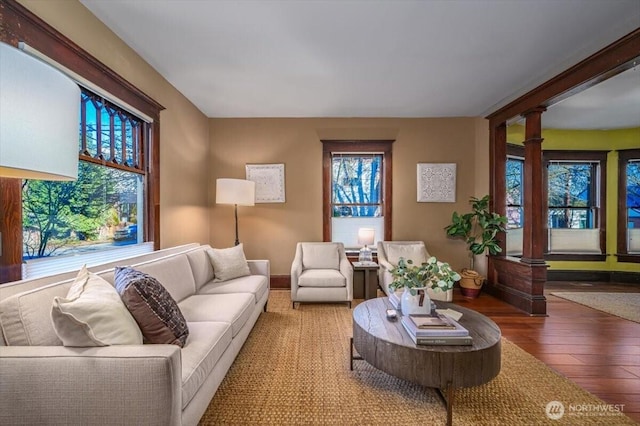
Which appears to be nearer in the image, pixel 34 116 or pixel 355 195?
pixel 34 116

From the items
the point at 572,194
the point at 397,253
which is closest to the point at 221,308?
the point at 397,253

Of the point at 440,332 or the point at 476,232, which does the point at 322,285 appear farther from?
the point at 476,232

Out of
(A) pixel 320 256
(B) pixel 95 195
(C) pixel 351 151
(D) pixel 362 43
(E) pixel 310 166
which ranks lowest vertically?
(A) pixel 320 256

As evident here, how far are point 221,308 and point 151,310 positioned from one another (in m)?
0.73

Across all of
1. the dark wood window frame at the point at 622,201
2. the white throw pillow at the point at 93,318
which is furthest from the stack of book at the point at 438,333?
the dark wood window frame at the point at 622,201

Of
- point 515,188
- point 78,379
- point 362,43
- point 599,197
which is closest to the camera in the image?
point 78,379

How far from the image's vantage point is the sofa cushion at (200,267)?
2721mm

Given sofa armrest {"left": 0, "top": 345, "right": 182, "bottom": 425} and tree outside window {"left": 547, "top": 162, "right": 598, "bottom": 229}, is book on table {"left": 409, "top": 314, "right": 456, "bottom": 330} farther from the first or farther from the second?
tree outside window {"left": 547, "top": 162, "right": 598, "bottom": 229}

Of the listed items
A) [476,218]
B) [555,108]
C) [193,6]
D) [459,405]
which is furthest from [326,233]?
[555,108]

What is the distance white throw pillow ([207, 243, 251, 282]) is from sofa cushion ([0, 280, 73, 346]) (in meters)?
1.68

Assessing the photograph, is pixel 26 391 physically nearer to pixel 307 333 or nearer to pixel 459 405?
pixel 307 333

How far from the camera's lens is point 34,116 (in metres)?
0.65

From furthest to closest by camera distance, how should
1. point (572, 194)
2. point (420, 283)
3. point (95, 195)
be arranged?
1. point (572, 194)
2. point (95, 195)
3. point (420, 283)

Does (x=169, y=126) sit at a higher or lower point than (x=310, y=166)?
higher
